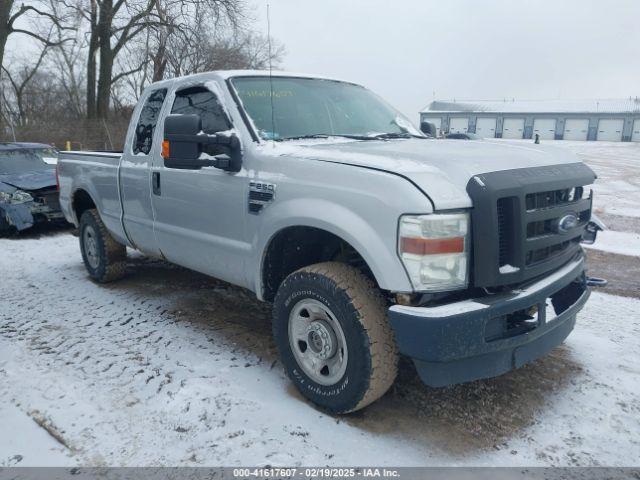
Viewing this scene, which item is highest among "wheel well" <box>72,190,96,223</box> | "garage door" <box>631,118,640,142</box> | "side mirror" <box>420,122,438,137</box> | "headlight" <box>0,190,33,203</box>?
"garage door" <box>631,118,640,142</box>

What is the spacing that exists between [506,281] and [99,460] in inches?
88.3

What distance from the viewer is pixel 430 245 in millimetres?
2371

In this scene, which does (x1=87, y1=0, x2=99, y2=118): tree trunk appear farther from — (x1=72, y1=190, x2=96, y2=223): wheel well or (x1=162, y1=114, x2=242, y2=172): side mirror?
(x1=162, y1=114, x2=242, y2=172): side mirror

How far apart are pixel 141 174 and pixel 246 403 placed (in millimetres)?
2357

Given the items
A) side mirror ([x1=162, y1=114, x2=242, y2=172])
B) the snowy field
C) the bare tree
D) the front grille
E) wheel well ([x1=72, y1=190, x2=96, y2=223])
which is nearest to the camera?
the snowy field

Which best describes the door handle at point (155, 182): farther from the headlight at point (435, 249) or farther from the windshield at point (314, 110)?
the headlight at point (435, 249)

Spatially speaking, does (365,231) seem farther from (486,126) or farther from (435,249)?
(486,126)

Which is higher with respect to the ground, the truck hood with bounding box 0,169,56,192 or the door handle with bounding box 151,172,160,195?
the door handle with bounding box 151,172,160,195

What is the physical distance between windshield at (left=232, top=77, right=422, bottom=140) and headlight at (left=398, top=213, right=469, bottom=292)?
4.67ft

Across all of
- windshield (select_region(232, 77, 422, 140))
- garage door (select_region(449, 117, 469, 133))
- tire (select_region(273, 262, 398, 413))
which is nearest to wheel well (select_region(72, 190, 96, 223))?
windshield (select_region(232, 77, 422, 140))

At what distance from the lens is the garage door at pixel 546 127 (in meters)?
63.2

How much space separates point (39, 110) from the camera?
4431 cm

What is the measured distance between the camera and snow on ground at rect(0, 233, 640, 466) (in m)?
2.56

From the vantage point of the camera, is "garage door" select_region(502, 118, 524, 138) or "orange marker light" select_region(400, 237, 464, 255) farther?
"garage door" select_region(502, 118, 524, 138)
